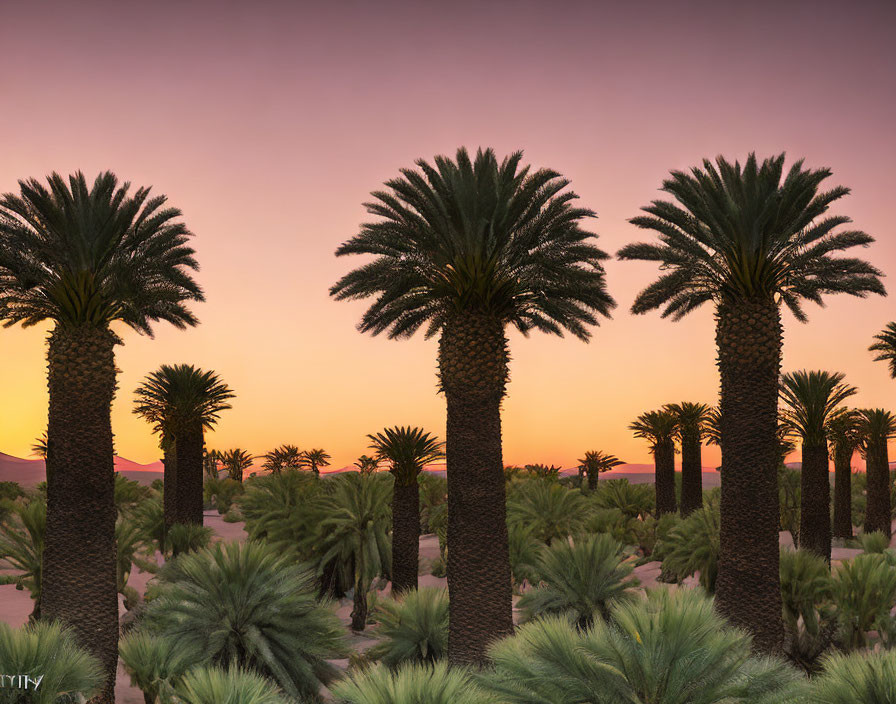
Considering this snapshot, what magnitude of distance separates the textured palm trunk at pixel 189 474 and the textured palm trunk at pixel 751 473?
23.2m

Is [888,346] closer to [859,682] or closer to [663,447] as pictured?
[663,447]

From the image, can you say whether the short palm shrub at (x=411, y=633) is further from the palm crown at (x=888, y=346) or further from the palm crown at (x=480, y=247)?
the palm crown at (x=888, y=346)

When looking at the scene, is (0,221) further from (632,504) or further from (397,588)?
(632,504)

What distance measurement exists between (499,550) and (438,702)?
35.9 feet

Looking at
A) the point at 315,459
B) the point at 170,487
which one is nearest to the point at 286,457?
the point at 315,459

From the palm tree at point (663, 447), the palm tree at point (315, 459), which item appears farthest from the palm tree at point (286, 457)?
the palm tree at point (663, 447)

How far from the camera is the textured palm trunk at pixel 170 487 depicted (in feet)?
126

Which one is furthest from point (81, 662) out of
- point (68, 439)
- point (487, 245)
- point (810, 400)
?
point (810, 400)

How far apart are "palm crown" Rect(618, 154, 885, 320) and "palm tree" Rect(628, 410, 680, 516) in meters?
28.7

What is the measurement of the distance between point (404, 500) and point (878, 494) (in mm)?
30875

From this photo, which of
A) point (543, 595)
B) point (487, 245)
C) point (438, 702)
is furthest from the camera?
point (543, 595)

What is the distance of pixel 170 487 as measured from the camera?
3969 cm

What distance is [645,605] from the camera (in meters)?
7.61

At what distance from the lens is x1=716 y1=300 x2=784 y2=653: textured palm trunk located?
729 inches
